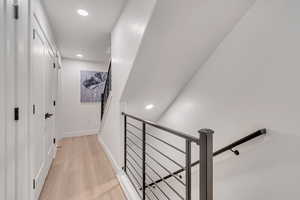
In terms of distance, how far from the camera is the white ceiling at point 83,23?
6.43ft

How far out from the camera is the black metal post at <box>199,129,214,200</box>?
0.78 metres

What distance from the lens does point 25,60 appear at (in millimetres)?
1268

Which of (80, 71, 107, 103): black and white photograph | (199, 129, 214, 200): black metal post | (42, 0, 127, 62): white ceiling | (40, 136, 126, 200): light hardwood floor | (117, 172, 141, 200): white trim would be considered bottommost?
(40, 136, 126, 200): light hardwood floor

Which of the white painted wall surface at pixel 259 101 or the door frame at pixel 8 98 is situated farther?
the white painted wall surface at pixel 259 101

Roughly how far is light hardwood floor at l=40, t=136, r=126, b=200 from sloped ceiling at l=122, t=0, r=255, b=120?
1151 millimetres

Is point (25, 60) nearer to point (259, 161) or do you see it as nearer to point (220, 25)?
point (220, 25)

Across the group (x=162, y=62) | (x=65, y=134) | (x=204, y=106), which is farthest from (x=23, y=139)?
(x=65, y=134)

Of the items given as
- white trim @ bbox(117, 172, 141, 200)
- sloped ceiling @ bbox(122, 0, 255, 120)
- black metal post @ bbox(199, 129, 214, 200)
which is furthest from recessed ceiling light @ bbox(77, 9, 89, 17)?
white trim @ bbox(117, 172, 141, 200)

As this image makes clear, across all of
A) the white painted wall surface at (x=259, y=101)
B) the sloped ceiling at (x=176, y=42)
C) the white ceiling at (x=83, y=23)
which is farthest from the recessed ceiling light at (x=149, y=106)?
the white ceiling at (x=83, y=23)

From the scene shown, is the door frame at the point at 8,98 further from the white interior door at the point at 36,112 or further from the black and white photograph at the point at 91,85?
the black and white photograph at the point at 91,85

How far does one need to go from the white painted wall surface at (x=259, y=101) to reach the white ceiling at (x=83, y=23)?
1.68 m

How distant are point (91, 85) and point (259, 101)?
447 cm

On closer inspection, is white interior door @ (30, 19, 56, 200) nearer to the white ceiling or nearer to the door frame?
the door frame

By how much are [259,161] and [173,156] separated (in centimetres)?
159
